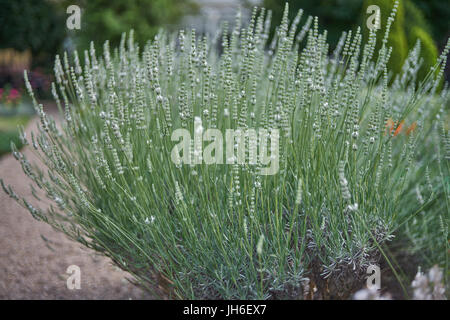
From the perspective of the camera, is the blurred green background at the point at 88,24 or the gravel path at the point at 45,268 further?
the blurred green background at the point at 88,24

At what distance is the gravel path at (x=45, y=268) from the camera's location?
2703 millimetres

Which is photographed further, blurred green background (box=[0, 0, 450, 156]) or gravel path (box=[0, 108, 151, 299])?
blurred green background (box=[0, 0, 450, 156])

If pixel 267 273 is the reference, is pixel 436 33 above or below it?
below

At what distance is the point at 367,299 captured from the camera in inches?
54.8

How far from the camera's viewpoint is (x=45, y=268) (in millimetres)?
3020

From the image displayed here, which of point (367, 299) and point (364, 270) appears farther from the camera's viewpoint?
point (364, 270)

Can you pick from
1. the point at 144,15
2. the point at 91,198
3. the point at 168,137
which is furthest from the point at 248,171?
the point at 144,15

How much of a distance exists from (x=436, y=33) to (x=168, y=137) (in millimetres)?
11284

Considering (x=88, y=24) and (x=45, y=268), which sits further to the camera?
(x=88, y=24)

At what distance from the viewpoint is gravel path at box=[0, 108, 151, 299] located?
2.70 metres
